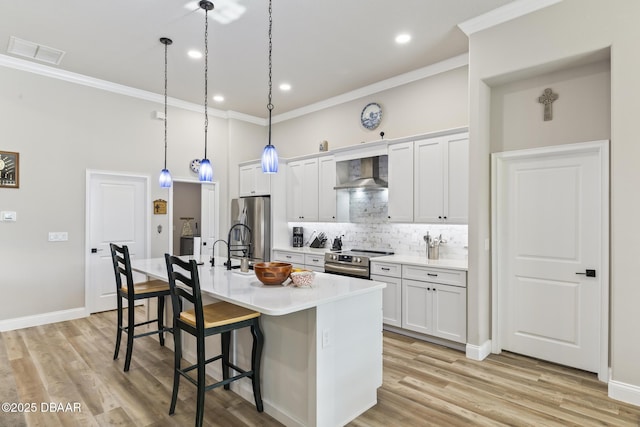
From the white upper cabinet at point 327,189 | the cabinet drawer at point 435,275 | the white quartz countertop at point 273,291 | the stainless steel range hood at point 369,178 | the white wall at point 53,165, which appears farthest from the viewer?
the white upper cabinet at point 327,189

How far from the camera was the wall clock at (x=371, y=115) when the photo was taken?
204 inches

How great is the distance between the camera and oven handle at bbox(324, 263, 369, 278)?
4.51m

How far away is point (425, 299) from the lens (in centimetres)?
397

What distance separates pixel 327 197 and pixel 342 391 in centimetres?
341

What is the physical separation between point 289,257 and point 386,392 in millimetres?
3059

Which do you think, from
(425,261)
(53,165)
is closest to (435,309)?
(425,261)

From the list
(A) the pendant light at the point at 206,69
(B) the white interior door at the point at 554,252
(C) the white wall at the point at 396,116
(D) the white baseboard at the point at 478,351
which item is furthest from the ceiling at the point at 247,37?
(D) the white baseboard at the point at 478,351

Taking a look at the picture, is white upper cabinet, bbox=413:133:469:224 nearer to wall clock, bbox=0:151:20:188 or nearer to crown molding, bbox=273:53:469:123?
crown molding, bbox=273:53:469:123

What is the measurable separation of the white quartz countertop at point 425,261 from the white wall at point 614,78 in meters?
0.27

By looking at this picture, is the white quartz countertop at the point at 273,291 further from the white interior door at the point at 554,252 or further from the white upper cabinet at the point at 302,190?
the white upper cabinet at the point at 302,190

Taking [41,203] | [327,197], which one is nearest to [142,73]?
[41,203]

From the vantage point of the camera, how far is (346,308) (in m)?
2.42

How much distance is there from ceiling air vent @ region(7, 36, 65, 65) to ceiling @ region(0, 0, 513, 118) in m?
0.08

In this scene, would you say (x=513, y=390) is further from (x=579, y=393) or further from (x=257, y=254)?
(x=257, y=254)
